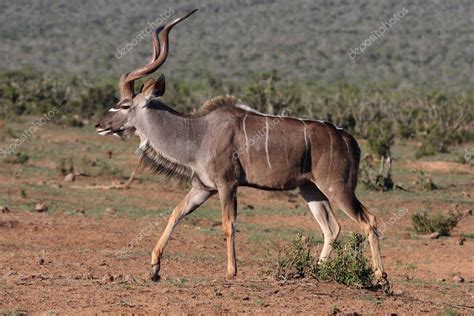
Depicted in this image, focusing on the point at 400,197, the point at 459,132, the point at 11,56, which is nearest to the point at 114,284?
the point at 400,197

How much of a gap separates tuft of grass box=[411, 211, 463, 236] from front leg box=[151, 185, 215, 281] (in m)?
5.47

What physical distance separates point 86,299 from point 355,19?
63.7 metres

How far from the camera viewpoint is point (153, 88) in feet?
A: 35.4

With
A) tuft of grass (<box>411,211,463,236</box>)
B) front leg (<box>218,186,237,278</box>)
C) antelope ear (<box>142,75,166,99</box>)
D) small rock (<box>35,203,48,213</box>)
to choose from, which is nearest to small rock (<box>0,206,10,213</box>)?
small rock (<box>35,203,48,213</box>)

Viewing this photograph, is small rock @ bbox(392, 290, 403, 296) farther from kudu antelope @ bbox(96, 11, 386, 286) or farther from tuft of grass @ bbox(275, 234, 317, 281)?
tuft of grass @ bbox(275, 234, 317, 281)

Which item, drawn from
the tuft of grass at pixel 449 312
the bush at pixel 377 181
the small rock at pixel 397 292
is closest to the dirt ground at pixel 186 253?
the small rock at pixel 397 292

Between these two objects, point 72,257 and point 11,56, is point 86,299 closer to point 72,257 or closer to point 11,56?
point 72,257

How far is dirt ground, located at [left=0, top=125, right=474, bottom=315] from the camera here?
8.85m

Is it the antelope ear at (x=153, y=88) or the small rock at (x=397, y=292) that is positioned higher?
the antelope ear at (x=153, y=88)

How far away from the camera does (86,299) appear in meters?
8.77

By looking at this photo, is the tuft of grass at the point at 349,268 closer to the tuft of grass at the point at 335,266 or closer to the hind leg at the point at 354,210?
the tuft of grass at the point at 335,266

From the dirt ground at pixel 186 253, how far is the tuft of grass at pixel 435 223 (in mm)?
169

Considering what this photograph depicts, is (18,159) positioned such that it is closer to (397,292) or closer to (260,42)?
(397,292)

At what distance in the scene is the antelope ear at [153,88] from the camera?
10.7 m
